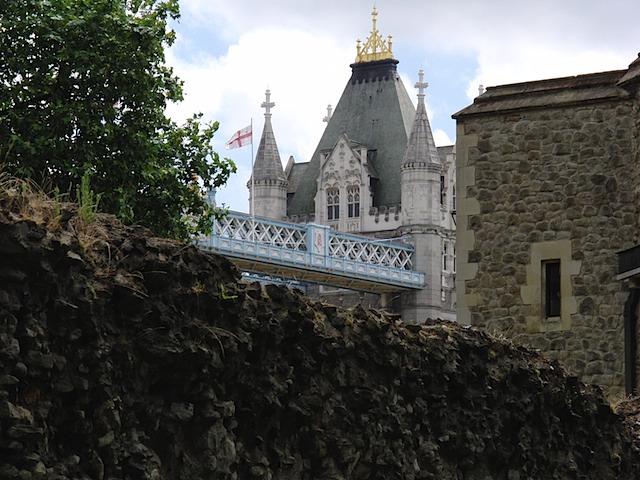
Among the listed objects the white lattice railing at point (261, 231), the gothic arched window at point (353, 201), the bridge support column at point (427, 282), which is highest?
the gothic arched window at point (353, 201)

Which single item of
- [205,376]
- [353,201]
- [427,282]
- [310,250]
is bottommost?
[427,282]

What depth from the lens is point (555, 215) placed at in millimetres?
21625

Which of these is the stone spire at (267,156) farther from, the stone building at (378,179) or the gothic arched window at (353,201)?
the gothic arched window at (353,201)

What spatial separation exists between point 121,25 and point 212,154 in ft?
12.3

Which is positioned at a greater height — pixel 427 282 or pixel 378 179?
pixel 378 179

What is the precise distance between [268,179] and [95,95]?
404 ft

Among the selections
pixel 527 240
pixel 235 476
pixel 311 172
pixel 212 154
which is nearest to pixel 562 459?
pixel 235 476

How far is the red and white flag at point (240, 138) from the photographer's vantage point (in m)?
96.9

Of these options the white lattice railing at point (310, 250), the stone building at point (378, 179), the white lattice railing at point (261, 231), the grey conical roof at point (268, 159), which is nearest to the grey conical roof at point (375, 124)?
the stone building at point (378, 179)

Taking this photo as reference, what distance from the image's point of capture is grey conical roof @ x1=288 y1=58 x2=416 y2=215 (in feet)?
513

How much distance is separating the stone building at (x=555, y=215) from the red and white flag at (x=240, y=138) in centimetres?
7470

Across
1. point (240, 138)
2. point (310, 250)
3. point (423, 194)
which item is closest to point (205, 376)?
point (240, 138)

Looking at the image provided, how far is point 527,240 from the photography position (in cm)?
2186

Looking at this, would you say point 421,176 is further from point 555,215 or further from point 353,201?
point 555,215
